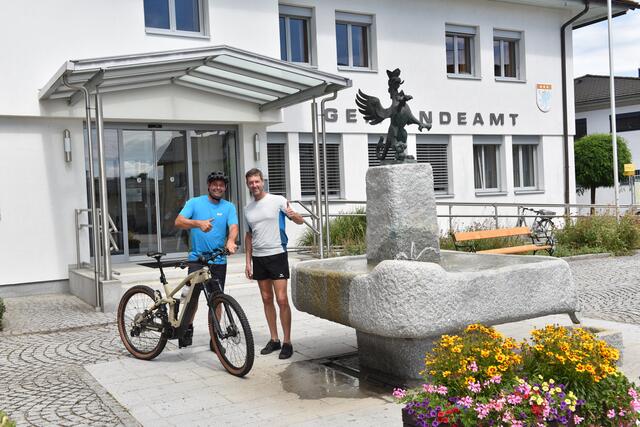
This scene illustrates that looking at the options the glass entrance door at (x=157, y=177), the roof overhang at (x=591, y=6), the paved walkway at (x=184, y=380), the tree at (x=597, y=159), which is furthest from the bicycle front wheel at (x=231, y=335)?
the tree at (x=597, y=159)

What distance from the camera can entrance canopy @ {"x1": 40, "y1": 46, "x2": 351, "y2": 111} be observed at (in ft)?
31.3

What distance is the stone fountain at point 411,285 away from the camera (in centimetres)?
495

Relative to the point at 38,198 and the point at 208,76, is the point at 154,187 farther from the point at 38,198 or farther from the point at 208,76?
the point at 208,76

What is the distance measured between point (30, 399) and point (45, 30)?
802 cm

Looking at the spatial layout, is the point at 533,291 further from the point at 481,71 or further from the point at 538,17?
the point at 538,17

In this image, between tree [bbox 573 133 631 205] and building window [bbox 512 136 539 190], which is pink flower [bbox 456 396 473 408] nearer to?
building window [bbox 512 136 539 190]

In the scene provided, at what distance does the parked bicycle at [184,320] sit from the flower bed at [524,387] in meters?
2.35

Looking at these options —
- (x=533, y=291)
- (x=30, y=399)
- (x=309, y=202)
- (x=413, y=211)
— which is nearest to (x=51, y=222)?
(x=309, y=202)

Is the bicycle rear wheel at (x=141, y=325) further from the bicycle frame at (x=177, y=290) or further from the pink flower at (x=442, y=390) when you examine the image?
the pink flower at (x=442, y=390)

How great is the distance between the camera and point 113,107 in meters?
12.5

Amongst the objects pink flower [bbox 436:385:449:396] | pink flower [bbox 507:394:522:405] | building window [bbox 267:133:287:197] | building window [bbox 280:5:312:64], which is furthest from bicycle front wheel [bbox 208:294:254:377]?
building window [bbox 280:5:312:64]

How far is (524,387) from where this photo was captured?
3393 mm

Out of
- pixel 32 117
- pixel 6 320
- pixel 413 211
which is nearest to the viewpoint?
pixel 413 211

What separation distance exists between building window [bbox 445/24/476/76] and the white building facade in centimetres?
4
